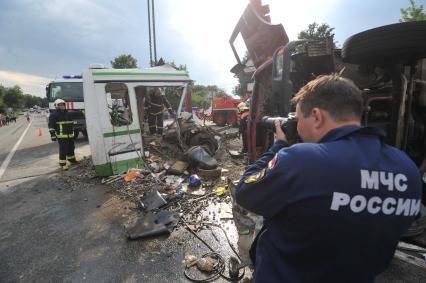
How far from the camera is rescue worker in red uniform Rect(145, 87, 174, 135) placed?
7.93 metres

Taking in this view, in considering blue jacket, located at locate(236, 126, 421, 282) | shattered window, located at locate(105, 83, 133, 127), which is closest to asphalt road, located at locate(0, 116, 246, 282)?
shattered window, located at locate(105, 83, 133, 127)

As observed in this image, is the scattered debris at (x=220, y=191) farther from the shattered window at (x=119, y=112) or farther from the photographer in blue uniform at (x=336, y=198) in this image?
the photographer in blue uniform at (x=336, y=198)

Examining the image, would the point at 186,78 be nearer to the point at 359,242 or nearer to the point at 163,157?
the point at 163,157

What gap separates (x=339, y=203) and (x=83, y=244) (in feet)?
10.7

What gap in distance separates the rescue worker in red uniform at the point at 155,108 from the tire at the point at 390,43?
5.99 m

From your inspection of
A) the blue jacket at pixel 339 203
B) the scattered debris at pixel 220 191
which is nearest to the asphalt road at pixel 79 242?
the scattered debris at pixel 220 191

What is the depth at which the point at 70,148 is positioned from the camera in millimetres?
7043

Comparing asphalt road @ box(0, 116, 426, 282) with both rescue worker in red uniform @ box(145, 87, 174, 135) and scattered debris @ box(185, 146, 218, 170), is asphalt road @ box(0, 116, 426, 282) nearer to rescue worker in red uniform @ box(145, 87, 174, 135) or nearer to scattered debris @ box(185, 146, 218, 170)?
scattered debris @ box(185, 146, 218, 170)

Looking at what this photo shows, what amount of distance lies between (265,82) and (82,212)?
3.49 m

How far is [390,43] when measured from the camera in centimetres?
225

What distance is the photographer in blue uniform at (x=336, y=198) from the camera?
2.93ft

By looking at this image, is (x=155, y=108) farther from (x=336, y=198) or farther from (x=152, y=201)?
(x=336, y=198)

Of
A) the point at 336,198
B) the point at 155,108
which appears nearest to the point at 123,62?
the point at 155,108

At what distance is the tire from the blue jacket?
173cm
